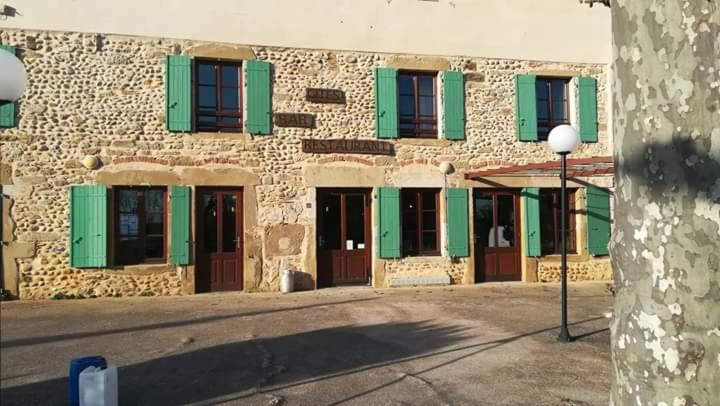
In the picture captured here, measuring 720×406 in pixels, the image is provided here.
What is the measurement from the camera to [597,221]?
10.8m

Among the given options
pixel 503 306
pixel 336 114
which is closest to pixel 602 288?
pixel 503 306

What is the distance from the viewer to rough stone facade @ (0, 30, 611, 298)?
870cm

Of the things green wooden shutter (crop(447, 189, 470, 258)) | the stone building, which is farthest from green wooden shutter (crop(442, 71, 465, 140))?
green wooden shutter (crop(447, 189, 470, 258))

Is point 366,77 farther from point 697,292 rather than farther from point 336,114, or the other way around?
point 697,292

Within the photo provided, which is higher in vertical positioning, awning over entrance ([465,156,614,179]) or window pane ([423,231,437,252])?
awning over entrance ([465,156,614,179])

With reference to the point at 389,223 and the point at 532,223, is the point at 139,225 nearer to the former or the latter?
the point at 389,223

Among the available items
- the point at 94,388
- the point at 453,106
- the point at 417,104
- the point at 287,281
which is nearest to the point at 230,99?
the point at 287,281

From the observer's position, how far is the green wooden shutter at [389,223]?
32.4 feet

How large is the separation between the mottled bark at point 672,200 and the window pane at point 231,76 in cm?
890

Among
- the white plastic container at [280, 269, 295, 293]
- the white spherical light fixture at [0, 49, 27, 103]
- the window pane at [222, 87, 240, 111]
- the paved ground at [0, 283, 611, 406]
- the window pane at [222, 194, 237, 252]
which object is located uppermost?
the window pane at [222, 87, 240, 111]

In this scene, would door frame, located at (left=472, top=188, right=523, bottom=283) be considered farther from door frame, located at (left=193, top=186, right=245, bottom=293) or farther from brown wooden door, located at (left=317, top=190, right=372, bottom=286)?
door frame, located at (left=193, top=186, right=245, bottom=293)

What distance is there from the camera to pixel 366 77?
10.1 meters

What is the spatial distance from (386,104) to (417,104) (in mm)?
777

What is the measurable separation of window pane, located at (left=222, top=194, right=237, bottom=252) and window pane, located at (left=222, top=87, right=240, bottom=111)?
165cm
